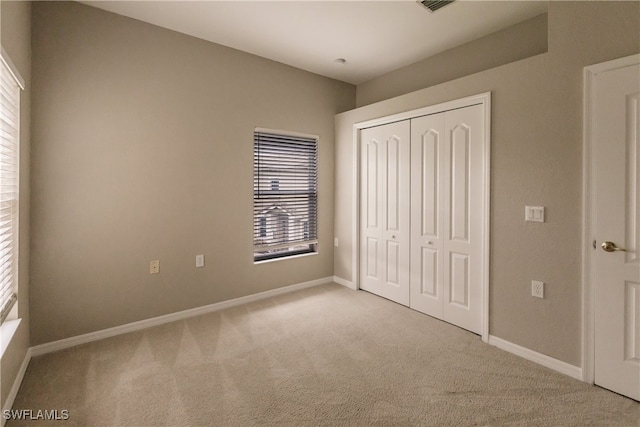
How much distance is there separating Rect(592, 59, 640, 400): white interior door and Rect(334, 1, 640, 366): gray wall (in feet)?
0.39

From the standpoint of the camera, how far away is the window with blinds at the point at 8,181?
1851 mm

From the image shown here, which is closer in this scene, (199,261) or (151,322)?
(151,322)

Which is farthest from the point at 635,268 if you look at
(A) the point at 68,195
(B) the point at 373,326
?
(A) the point at 68,195

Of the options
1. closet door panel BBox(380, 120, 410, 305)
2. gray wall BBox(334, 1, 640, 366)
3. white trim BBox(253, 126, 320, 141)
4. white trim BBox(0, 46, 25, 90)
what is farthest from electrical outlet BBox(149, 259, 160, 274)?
gray wall BBox(334, 1, 640, 366)

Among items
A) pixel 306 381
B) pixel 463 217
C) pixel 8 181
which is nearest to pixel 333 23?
pixel 463 217

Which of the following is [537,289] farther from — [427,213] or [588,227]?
[427,213]

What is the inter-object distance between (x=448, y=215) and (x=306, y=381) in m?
2.00

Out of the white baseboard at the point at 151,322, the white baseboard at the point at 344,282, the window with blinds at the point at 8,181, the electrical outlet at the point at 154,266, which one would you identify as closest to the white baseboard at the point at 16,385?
the white baseboard at the point at 151,322

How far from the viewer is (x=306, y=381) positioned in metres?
2.17

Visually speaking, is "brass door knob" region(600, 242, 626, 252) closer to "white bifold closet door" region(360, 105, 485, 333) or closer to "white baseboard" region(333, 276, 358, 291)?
"white bifold closet door" region(360, 105, 485, 333)

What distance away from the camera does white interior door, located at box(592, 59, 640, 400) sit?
1.95m

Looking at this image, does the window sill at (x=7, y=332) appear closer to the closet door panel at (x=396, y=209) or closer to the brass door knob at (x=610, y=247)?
the closet door panel at (x=396, y=209)

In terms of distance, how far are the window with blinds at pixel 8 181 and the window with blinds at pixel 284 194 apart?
2.03 meters

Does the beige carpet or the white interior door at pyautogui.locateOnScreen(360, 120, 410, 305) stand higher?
the white interior door at pyautogui.locateOnScreen(360, 120, 410, 305)
